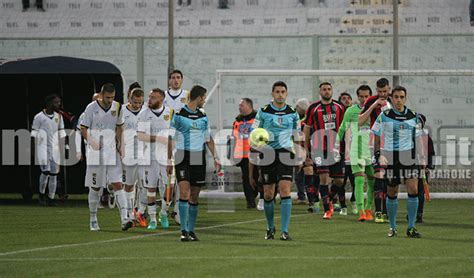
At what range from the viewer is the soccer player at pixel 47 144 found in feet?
83.8

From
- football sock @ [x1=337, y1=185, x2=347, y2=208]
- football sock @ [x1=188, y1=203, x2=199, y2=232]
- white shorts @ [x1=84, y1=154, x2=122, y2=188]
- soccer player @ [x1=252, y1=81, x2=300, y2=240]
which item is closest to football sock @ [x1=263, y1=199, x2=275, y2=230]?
soccer player @ [x1=252, y1=81, x2=300, y2=240]

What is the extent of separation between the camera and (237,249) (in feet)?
47.6

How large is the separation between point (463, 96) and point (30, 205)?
439 inches

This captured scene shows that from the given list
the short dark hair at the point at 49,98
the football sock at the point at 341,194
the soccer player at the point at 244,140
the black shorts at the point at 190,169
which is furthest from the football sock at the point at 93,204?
the short dark hair at the point at 49,98

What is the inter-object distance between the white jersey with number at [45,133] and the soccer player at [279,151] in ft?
34.6

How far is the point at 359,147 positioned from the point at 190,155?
484 centimetres

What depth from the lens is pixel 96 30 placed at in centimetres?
3512

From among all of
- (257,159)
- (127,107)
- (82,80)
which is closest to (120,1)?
(82,80)

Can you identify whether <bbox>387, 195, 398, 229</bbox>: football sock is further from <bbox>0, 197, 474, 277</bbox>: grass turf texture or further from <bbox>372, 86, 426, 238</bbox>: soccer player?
<bbox>0, 197, 474, 277</bbox>: grass turf texture

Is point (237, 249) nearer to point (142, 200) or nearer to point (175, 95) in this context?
point (142, 200)

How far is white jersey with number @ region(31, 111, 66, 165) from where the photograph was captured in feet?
84.2

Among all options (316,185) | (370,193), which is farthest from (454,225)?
(316,185)

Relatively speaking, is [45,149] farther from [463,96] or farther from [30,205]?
[463,96]

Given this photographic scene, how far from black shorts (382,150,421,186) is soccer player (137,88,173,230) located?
13.2 ft
